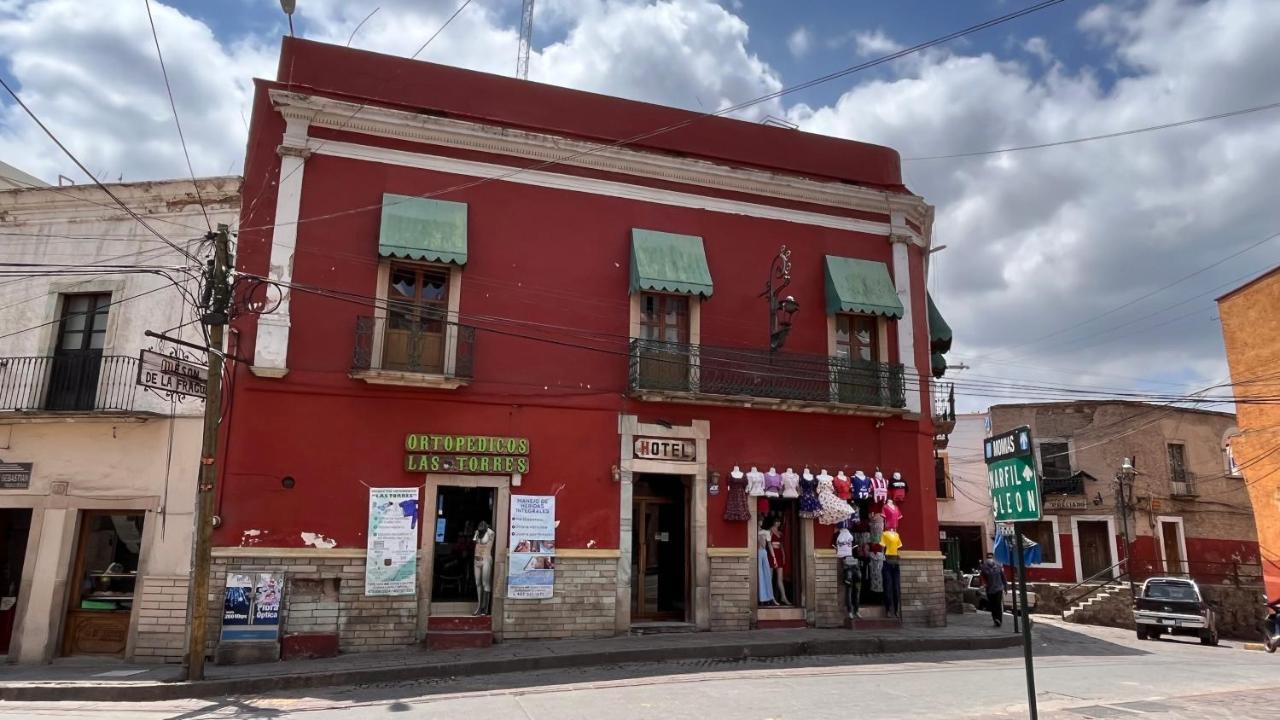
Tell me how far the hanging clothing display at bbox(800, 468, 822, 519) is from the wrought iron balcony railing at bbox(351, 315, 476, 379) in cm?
646

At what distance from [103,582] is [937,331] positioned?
1640 cm

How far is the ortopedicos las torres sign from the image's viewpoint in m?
12.8

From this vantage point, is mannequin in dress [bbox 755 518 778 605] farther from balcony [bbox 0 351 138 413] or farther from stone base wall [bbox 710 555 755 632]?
balcony [bbox 0 351 138 413]

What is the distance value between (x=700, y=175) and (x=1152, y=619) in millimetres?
15204

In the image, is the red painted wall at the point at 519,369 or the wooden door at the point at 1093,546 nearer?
the red painted wall at the point at 519,369

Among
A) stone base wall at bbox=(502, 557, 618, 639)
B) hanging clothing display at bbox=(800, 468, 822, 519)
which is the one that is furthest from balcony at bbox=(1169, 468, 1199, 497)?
stone base wall at bbox=(502, 557, 618, 639)

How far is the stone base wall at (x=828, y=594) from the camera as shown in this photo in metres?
14.6

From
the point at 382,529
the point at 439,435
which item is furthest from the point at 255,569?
the point at 439,435

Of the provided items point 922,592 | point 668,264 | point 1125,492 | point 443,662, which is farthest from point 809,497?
point 1125,492

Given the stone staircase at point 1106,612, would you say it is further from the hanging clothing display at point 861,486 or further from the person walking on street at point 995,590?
the hanging clothing display at point 861,486

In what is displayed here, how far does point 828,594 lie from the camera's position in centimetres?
1470

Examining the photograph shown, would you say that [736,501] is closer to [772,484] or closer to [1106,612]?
[772,484]

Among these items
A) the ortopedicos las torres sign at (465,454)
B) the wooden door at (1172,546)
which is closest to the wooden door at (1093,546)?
the wooden door at (1172,546)

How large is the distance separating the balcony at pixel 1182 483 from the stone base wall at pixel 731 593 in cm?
2467
